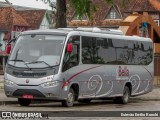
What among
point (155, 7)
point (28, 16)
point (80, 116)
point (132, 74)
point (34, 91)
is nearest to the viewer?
point (80, 116)

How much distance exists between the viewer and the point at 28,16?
111562 millimetres

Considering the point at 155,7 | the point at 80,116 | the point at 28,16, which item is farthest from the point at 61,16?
the point at 28,16

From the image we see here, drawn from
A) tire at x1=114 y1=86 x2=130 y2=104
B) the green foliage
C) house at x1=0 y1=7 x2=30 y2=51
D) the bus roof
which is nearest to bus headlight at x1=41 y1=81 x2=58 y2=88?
the bus roof

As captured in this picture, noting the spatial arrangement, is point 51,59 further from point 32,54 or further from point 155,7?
point 155,7

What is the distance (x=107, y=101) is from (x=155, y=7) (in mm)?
57779

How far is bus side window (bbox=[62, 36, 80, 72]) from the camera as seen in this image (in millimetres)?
23812

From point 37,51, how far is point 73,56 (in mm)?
1500

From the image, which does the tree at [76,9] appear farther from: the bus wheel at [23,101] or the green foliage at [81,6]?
the bus wheel at [23,101]

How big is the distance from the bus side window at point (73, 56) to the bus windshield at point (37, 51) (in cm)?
39

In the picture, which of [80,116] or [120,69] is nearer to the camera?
[80,116]

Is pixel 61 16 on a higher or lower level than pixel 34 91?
higher

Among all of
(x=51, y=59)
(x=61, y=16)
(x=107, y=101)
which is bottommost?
(x=107, y=101)

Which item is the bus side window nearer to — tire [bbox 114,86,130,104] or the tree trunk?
tire [bbox 114,86,130,104]

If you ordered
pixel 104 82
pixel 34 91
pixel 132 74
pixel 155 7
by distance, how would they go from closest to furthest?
pixel 34 91 → pixel 104 82 → pixel 132 74 → pixel 155 7
